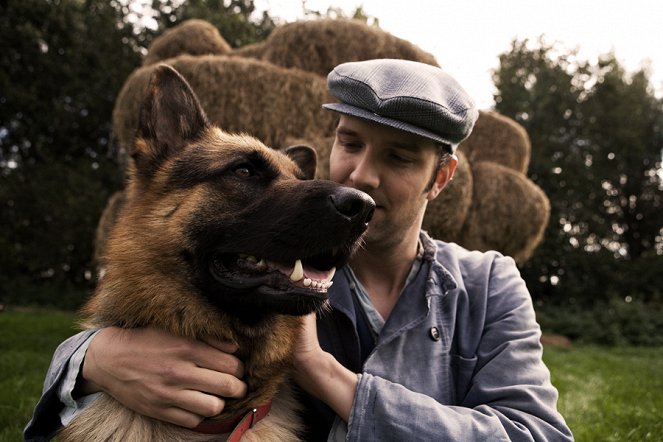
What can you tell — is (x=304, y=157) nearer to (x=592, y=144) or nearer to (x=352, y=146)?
(x=352, y=146)

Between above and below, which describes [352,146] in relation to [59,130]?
above

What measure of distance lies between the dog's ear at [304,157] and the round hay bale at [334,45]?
4.18 metres

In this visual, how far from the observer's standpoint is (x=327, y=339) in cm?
244

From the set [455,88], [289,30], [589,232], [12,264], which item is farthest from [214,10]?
[455,88]

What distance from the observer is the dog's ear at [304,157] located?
8.80 ft

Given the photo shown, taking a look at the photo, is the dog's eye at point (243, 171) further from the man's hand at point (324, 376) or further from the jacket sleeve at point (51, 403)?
the jacket sleeve at point (51, 403)

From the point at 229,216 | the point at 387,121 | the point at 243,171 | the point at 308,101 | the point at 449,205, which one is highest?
the point at 387,121

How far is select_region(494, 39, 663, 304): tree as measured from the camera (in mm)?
21406

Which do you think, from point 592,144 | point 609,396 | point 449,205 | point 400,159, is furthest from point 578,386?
point 592,144

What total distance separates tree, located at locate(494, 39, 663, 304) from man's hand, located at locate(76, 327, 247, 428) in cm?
2067

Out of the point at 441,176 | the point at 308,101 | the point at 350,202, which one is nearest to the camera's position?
the point at 350,202

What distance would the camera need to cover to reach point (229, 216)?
1968 mm

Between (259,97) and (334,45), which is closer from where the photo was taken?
(259,97)

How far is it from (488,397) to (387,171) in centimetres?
105
